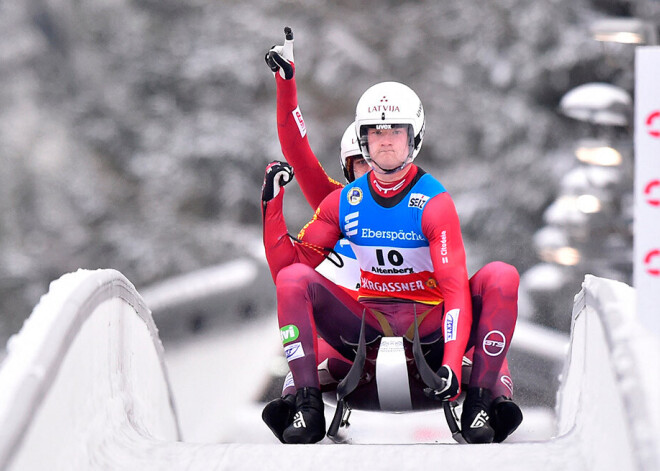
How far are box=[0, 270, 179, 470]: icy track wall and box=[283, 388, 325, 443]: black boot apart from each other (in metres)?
0.42

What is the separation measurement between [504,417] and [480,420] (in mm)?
98

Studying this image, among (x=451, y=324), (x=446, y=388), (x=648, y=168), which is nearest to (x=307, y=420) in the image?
(x=446, y=388)

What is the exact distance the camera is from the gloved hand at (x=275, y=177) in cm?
273

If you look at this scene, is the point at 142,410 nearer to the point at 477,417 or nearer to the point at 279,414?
the point at 279,414

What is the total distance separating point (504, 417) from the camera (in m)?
2.62

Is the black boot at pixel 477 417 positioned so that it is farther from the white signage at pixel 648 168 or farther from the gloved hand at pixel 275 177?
the white signage at pixel 648 168

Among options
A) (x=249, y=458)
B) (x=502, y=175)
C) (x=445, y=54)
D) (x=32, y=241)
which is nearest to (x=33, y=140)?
(x=32, y=241)

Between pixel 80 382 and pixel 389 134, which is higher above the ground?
pixel 389 134

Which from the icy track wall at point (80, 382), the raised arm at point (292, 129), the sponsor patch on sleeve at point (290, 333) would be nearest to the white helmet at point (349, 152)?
the raised arm at point (292, 129)

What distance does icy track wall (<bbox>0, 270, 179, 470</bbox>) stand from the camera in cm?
151

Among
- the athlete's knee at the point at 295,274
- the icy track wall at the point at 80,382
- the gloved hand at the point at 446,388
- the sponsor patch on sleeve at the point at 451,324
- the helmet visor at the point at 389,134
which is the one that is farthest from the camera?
the helmet visor at the point at 389,134

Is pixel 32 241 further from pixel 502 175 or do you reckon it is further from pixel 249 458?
pixel 249 458

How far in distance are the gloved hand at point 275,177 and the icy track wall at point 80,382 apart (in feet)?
1.76

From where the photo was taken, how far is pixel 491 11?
12.2 m
